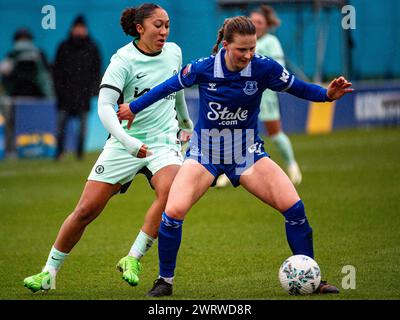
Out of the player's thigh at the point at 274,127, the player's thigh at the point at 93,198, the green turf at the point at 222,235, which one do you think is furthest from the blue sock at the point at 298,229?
the player's thigh at the point at 274,127

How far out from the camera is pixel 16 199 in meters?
15.0

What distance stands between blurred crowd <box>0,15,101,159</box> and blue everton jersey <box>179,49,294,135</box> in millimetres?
11280

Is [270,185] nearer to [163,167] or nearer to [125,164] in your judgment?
[163,167]

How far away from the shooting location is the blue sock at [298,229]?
7891 mm

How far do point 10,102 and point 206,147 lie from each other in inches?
531

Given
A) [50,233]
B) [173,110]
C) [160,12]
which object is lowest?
[50,233]

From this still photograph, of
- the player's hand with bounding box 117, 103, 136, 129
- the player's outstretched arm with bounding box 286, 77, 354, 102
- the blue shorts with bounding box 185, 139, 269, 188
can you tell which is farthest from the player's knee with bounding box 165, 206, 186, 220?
the player's outstretched arm with bounding box 286, 77, 354, 102

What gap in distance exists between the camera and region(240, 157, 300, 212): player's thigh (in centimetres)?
788

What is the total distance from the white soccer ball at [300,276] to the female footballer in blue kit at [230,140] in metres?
0.14

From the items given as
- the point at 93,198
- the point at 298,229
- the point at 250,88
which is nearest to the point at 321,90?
the point at 250,88

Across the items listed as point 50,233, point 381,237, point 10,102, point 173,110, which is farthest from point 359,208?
point 10,102

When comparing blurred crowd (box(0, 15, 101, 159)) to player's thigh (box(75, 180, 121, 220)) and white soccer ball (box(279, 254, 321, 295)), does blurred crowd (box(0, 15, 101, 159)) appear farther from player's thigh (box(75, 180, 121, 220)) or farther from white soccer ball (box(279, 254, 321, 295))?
white soccer ball (box(279, 254, 321, 295))

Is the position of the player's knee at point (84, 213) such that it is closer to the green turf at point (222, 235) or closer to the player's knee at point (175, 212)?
the green turf at point (222, 235)

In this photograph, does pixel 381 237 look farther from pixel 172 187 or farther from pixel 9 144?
pixel 9 144
